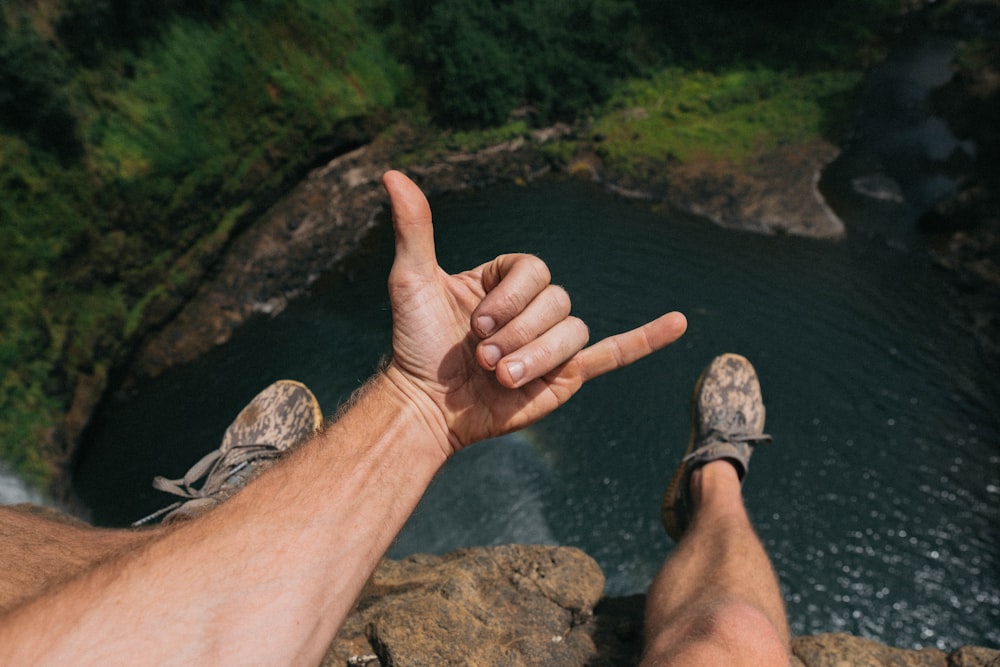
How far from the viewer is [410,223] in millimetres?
2590

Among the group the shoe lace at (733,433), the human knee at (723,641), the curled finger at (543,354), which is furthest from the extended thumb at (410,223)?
the shoe lace at (733,433)

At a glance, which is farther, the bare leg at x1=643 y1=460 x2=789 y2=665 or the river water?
the river water

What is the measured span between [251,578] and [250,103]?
15689mm

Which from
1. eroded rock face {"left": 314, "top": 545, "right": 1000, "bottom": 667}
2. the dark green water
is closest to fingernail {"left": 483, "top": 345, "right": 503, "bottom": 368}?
eroded rock face {"left": 314, "top": 545, "right": 1000, "bottom": 667}

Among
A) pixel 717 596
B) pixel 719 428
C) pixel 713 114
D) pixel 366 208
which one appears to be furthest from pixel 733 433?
pixel 713 114

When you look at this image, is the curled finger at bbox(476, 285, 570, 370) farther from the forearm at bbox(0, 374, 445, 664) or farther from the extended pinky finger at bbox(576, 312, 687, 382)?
the forearm at bbox(0, 374, 445, 664)

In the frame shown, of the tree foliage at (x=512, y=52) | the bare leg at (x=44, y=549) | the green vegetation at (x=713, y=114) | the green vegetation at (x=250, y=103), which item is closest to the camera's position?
the bare leg at (x=44, y=549)

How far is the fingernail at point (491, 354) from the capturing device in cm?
253

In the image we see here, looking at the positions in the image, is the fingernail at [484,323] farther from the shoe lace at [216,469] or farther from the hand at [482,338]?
the shoe lace at [216,469]

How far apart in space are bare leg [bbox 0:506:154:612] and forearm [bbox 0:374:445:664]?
0.85ft

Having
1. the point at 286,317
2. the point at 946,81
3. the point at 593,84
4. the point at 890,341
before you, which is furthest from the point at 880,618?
the point at 946,81

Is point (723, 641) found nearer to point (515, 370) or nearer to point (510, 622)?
point (510, 622)

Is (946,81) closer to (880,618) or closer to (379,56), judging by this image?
(379,56)

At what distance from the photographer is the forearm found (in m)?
1.86
